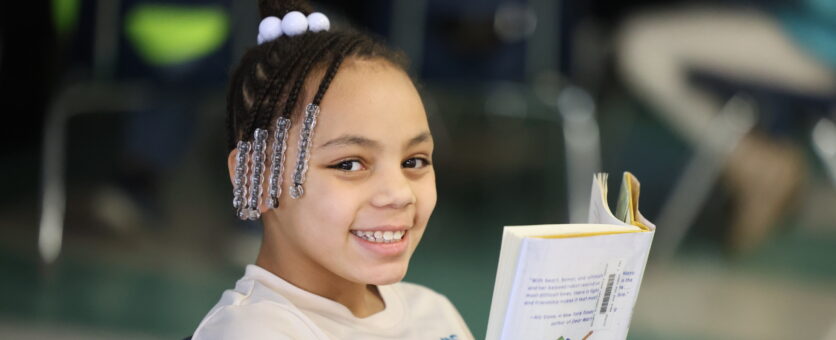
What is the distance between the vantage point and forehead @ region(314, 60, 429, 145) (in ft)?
2.89

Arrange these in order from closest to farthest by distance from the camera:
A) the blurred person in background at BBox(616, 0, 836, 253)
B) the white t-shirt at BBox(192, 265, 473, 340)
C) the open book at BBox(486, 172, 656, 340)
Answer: the open book at BBox(486, 172, 656, 340)
the white t-shirt at BBox(192, 265, 473, 340)
the blurred person in background at BBox(616, 0, 836, 253)

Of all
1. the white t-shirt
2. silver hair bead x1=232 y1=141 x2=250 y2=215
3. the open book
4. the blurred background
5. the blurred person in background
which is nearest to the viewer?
the open book

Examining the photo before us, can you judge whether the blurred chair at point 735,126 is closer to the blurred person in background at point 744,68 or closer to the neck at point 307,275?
the blurred person in background at point 744,68

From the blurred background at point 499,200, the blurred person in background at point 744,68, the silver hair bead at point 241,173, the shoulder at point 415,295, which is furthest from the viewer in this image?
the blurred person in background at point 744,68

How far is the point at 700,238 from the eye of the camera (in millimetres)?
2570

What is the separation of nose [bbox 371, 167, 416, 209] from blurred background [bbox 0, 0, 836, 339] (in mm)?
1033

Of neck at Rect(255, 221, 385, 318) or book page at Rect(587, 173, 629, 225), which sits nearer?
book page at Rect(587, 173, 629, 225)

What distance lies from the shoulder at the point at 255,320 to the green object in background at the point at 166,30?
4.80 feet

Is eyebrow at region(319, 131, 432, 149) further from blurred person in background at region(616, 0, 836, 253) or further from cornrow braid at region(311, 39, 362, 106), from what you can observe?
blurred person in background at region(616, 0, 836, 253)

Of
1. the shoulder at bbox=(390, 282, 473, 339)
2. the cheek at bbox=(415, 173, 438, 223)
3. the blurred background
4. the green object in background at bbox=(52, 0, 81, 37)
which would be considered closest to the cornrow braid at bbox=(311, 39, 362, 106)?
the cheek at bbox=(415, 173, 438, 223)

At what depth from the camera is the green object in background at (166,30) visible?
7.41 feet

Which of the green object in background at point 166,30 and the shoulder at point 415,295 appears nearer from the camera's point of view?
the shoulder at point 415,295

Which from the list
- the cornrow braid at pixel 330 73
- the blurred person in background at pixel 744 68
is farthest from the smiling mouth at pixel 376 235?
the blurred person in background at pixel 744 68

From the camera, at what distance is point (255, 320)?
0.82m
